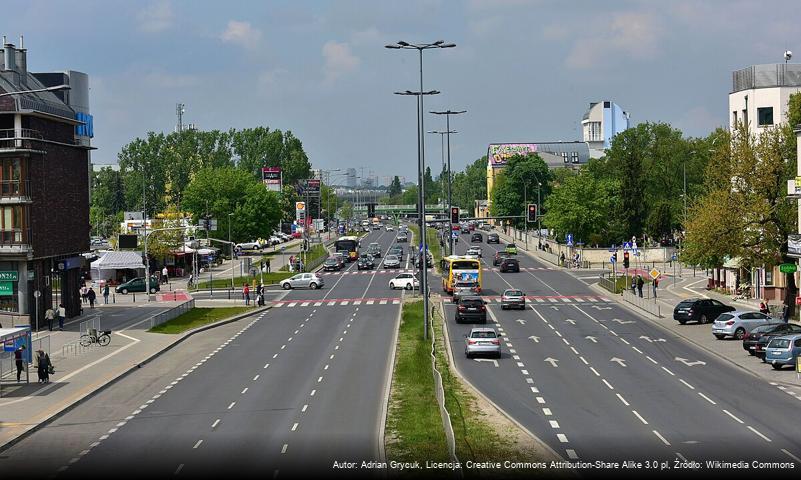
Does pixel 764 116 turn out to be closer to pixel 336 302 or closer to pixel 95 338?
pixel 336 302

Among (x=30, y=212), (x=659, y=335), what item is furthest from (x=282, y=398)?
(x=30, y=212)

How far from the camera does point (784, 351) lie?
4338 cm

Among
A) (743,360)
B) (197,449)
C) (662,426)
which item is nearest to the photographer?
(197,449)

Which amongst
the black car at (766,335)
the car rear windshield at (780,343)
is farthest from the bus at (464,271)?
the car rear windshield at (780,343)

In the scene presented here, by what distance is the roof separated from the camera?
313 ft

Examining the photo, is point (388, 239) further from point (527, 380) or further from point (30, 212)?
point (527, 380)

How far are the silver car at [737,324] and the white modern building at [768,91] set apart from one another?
2619 cm

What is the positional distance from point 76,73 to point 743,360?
134054 mm

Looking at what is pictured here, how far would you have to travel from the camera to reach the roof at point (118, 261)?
313 feet

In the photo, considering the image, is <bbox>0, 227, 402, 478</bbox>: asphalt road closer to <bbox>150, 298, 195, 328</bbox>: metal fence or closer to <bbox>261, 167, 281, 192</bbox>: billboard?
<bbox>150, 298, 195, 328</bbox>: metal fence

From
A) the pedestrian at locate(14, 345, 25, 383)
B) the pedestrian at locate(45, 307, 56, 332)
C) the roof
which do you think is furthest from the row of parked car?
the roof

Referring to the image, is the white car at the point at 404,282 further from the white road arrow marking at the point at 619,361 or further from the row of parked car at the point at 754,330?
the white road arrow marking at the point at 619,361

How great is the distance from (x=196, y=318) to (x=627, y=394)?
119ft

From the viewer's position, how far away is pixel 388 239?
18025cm
